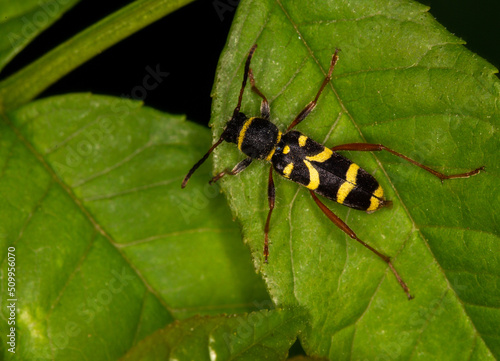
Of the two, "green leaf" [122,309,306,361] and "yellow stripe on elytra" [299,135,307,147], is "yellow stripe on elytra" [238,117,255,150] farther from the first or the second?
"green leaf" [122,309,306,361]

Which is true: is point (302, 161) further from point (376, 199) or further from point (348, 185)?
point (376, 199)

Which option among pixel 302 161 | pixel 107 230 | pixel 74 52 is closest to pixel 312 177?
pixel 302 161

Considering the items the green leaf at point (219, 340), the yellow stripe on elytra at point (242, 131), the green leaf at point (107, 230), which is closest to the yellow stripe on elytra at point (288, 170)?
the yellow stripe on elytra at point (242, 131)

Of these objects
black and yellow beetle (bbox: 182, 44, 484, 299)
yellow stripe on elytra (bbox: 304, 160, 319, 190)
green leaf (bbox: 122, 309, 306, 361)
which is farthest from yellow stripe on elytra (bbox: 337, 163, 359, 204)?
green leaf (bbox: 122, 309, 306, 361)

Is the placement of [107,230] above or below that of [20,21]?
below

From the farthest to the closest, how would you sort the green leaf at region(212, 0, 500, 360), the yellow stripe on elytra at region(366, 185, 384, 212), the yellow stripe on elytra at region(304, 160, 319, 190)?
the yellow stripe on elytra at region(304, 160, 319, 190)
the yellow stripe on elytra at region(366, 185, 384, 212)
the green leaf at region(212, 0, 500, 360)

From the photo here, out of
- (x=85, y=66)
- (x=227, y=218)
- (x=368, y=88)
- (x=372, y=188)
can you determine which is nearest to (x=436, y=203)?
(x=372, y=188)
